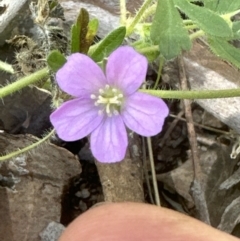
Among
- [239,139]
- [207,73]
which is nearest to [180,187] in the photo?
[239,139]

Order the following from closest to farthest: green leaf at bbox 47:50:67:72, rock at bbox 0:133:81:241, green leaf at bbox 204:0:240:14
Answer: green leaf at bbox 47:50:67:72 → green leaf at bbox 204:0:240:14 → rock at bbox 0:133:81:241

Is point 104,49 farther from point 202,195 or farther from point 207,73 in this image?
point 202,195

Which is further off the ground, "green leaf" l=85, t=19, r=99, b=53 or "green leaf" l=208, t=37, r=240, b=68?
"green leaf" l=85, t=19, r=99, b=53

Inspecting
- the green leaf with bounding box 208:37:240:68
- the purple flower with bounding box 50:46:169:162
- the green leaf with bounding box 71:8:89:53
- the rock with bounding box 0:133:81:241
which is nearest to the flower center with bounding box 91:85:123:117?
the purple flower with bounding box 50:46:169:162

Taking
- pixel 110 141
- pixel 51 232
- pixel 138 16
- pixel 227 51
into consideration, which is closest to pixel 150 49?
pixel 138 16

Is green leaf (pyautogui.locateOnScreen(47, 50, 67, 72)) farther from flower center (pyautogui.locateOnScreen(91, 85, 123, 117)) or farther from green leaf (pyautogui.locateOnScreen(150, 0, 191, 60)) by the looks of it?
green leaf (pyautogui.locateOnScreen(150, 0, 191, 60))

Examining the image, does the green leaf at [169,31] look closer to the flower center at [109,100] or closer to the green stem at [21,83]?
the flower center at [109,100]

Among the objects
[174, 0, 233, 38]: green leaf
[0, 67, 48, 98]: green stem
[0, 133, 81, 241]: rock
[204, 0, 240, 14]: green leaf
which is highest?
[174, 0, 233, 38]: green leaf
